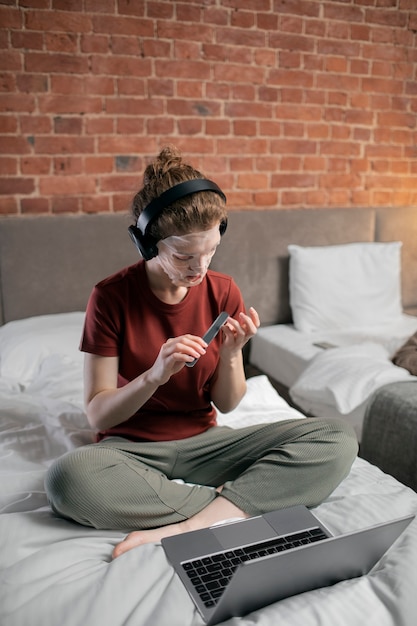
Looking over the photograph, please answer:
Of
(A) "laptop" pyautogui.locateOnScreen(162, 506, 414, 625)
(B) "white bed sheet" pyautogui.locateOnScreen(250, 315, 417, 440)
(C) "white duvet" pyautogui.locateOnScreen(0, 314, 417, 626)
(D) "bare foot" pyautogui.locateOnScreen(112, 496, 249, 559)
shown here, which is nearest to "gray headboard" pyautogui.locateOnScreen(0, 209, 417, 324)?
(B) "white bed sheet" pyautogui.locateOnScreen(250, 315, 417, 440)

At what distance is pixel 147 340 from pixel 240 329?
0.24 meters

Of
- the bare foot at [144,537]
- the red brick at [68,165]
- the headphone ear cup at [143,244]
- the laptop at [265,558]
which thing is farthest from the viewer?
the red brick at [68,165]

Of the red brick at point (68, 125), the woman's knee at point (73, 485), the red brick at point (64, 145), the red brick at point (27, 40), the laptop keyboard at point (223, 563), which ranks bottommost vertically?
the laptop keyboard at point (223, 563)

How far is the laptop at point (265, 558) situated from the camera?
0.93 meters

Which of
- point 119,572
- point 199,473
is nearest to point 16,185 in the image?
point 199,473

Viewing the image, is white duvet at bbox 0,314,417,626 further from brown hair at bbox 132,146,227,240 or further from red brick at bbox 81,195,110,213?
red brick at bbox 81,195,110,213

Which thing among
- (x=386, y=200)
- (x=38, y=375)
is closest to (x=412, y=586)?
(x=38, y=375)

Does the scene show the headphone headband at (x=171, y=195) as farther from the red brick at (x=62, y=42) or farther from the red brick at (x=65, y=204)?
the red brick at (x=62, y=42)

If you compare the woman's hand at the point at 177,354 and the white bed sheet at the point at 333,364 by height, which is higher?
the woman's hand at the point at 177,354

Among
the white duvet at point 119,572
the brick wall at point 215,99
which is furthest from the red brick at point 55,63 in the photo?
the white duvet at point 119,572

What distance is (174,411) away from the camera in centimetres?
151

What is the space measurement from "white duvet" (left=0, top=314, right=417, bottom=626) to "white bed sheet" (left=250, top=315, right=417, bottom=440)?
557mm

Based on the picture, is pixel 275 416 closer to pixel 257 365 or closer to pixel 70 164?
pixel 257 365

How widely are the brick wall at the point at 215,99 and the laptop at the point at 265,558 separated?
195 centimetres
